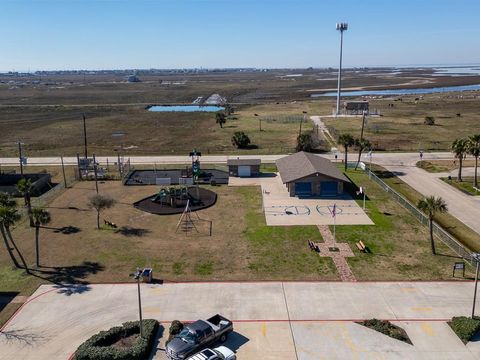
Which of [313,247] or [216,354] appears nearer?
[216,354]

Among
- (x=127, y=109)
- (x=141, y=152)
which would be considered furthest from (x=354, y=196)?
(x=127, y=109)

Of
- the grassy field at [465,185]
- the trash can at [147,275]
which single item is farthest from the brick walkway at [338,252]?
the grassy field at [465,185]

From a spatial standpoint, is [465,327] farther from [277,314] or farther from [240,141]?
[240,141]

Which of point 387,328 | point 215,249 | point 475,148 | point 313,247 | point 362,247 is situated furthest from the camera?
point 475,148

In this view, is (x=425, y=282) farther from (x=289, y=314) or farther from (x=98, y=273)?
(x=98, y=273)

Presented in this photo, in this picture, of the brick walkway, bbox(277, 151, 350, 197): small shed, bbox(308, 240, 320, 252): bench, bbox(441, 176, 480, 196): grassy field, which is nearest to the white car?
the brick walkway

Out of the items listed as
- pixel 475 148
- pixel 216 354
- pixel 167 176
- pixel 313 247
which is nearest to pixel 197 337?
pixel 216 354
